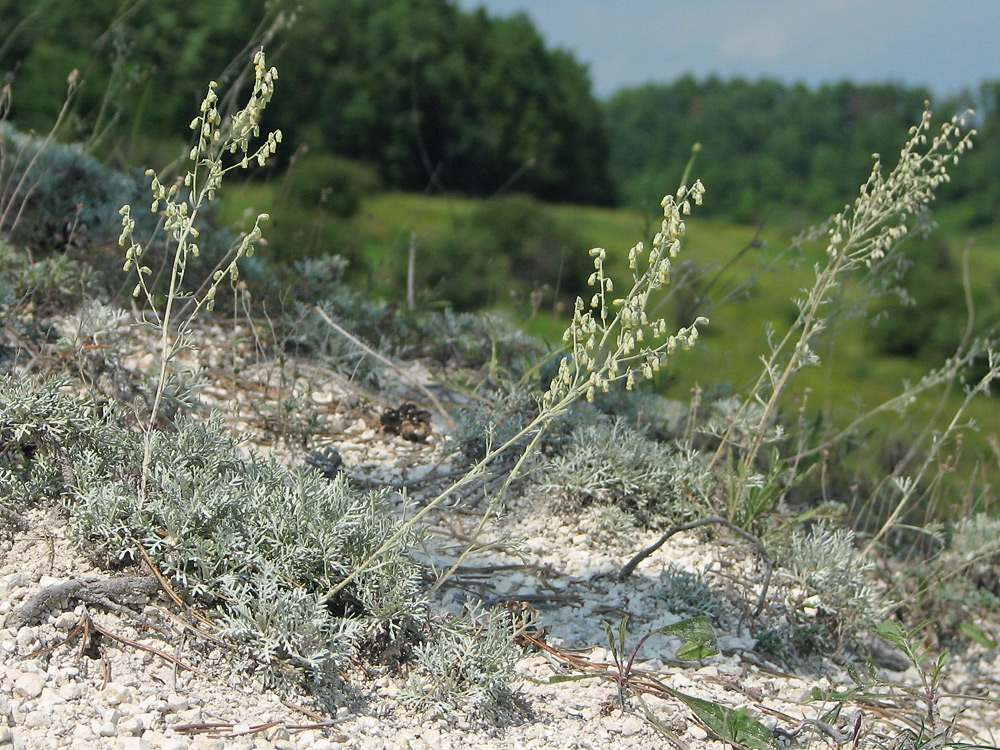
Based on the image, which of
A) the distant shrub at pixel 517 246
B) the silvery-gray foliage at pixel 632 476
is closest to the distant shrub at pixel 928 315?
the distant shrub at pixel 517 246

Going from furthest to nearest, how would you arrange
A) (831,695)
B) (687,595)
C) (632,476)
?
(632,476) < (687,595) < (831,695)

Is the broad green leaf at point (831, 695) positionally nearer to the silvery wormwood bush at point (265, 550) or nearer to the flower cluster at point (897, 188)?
the silvery wormwood bush at point (265, 550)

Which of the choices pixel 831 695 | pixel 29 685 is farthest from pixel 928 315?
pixel 29 685

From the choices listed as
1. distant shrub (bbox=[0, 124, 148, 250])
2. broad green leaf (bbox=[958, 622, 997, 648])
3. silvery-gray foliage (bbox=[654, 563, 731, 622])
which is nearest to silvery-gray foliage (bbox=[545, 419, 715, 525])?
silvery-gray foliage (bbox=[654, 563, 731, 622])

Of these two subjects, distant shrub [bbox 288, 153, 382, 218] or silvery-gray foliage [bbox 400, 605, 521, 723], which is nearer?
silvery-gray foliage [bbox 400, 605, 521, 723]

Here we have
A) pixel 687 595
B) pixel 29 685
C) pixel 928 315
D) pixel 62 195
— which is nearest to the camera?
pixel 29 685

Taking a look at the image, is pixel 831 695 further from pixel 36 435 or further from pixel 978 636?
pixel 36 435

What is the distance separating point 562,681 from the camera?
8.12 ft

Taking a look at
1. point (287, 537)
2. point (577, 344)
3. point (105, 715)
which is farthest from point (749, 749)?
point (105, 715)

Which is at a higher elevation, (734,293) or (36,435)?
(734,293)

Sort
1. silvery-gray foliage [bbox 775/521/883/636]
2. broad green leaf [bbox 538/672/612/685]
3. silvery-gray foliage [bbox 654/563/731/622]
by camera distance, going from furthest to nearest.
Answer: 1. silvery-gray foliage [bbox 775/521/883/636]
2. silvery-gray foliage [bbox 654/563/731/622]
3. broad green leaf [bbox 538/672/612/685]

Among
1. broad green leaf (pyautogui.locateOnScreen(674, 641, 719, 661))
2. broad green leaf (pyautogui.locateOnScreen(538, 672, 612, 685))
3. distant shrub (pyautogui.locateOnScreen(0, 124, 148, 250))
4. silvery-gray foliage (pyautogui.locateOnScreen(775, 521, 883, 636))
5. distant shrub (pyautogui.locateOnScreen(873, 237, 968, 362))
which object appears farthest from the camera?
distant shrub (pyautogui.locateOnScreen(873, 237, 968, 362))

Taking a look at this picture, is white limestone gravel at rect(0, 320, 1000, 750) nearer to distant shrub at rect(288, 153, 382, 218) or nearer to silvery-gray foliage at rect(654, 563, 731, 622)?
silvery-gray foliage at rect(654, 563, 731, 622)

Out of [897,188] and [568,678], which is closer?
[568,678]
